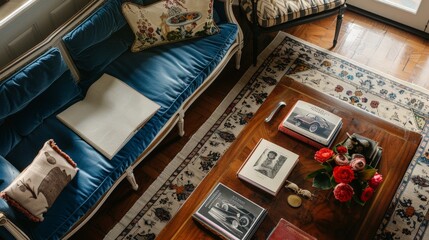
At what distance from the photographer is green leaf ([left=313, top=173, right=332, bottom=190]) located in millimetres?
1652

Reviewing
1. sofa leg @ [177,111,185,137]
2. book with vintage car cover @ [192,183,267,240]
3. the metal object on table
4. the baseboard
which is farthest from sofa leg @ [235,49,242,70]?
book with vintage car cover @ [192,183,267,240]

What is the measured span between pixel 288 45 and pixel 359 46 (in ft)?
1.57

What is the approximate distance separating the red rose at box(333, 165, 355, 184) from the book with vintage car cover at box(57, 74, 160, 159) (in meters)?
0.93

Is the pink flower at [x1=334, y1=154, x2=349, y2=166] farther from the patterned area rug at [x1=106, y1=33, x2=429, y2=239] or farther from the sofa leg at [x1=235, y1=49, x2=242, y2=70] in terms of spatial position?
the sofa leg at [x1=235, y1=49, x2=242, y2=70]

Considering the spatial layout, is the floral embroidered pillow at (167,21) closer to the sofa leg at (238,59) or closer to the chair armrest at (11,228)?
the sofa leg at (238,59)

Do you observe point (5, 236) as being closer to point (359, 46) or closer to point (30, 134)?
point (30, 134)

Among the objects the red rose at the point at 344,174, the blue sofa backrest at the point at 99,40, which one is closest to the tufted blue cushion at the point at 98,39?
the blue sofa backrest at the point at 99,40

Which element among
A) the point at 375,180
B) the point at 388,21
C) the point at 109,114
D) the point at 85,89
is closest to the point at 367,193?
the point at 375,180

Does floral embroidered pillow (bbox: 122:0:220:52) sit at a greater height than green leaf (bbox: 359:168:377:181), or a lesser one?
greater

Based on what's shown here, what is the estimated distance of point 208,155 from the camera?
2.35m

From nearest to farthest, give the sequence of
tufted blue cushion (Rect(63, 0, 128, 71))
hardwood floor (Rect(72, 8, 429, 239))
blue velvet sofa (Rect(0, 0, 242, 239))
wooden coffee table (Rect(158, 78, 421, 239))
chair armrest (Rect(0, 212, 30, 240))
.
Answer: chair armrest (Rect(0, 212, 30, 240)) < wooden coffee table (Rect(158, 78, 421, 239)) < blue velvet sofa (Rect(0, 0, 242, 239)) < tufted blue cushion (Rect(63, 0, 128, 71)) < hardwood floor (Rect(72, 8, 429, 239))

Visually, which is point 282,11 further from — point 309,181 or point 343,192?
point 343,192

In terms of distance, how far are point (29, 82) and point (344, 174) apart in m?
1.42

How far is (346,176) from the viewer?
1.58 meters
